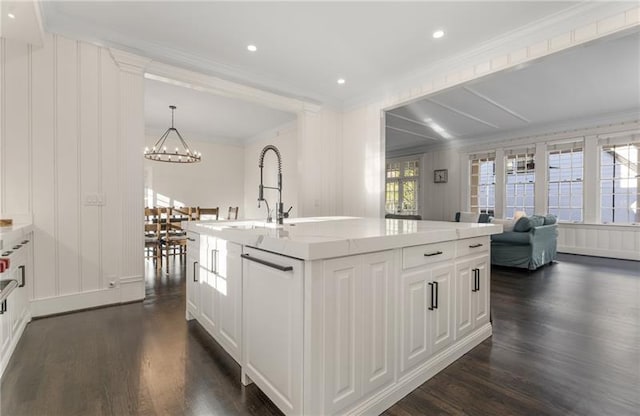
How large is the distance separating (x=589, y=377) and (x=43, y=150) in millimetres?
4712

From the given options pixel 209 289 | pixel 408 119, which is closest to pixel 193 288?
pixel 209 289

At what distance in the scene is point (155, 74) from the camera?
3.49 metres

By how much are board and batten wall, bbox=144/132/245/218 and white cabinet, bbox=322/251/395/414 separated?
7.07 metres

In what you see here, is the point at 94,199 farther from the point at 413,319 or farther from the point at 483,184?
the point at 483,184

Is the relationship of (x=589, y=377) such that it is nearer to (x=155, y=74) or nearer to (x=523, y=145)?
(x=155, y=74)

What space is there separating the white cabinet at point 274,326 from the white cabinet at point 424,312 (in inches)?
24.9

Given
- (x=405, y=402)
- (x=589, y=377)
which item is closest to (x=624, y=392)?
(x=589, y=377)

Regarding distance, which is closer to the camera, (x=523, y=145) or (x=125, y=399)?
(x=125, y=399)

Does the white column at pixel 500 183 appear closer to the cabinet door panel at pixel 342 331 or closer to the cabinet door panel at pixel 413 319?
the cabinet door panel at pixel 413 319

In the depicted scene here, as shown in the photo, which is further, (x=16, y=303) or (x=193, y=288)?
(x=193, y=288)

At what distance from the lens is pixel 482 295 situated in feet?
7.32

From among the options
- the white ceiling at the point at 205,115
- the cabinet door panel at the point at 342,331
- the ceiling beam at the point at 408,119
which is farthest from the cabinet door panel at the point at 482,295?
the white ceiling at the point at 205,115

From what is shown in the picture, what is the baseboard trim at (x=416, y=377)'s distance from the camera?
4.76 feet

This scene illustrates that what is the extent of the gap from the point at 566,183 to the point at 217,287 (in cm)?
793
